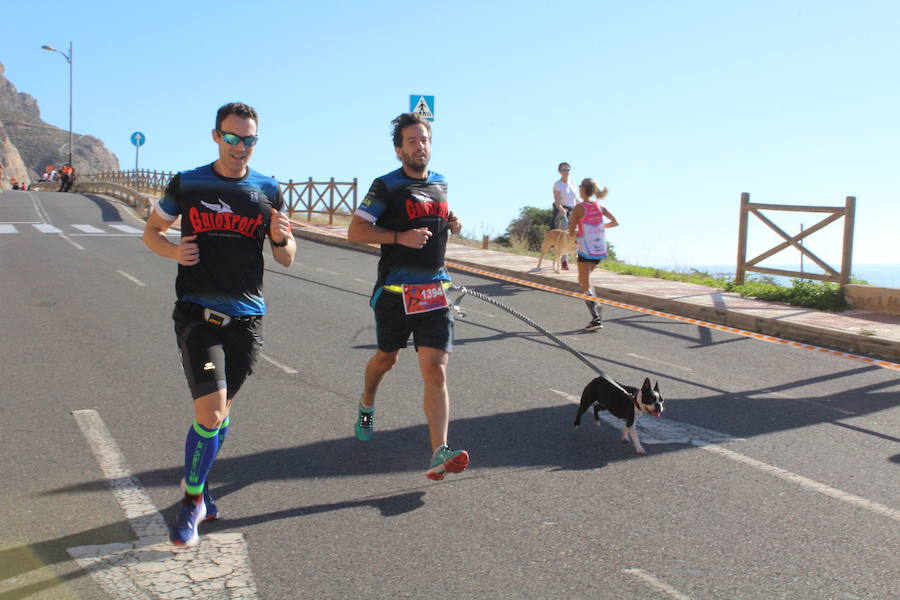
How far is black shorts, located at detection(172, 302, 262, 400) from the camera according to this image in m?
4.17

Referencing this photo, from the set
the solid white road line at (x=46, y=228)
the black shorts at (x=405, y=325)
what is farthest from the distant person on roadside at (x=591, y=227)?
the solid white road line at (x=46, y=228)

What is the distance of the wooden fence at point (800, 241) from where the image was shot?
1305 cm

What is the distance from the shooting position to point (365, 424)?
18.7 ft

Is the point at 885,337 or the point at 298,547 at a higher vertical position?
the point at 885,337

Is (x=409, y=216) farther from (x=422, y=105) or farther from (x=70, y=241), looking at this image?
(x=70, y=241)

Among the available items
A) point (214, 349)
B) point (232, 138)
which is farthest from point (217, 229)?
point (214, 349)

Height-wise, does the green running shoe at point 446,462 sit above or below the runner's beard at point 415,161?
below

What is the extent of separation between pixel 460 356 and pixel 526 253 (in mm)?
13613

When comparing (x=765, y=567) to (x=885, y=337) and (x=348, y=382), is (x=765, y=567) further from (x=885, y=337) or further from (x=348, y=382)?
(x=885, y=337)

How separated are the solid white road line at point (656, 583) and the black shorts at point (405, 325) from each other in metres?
1.64

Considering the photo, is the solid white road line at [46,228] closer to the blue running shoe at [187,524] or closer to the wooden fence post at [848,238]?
the wooden fence post at [848,238]

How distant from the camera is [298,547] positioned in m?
4.11

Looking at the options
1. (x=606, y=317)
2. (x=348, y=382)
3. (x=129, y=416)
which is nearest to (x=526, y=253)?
(x=606, y=317)

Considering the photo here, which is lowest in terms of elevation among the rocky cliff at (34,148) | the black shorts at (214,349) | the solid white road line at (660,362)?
the solid white road line at (660,362)
